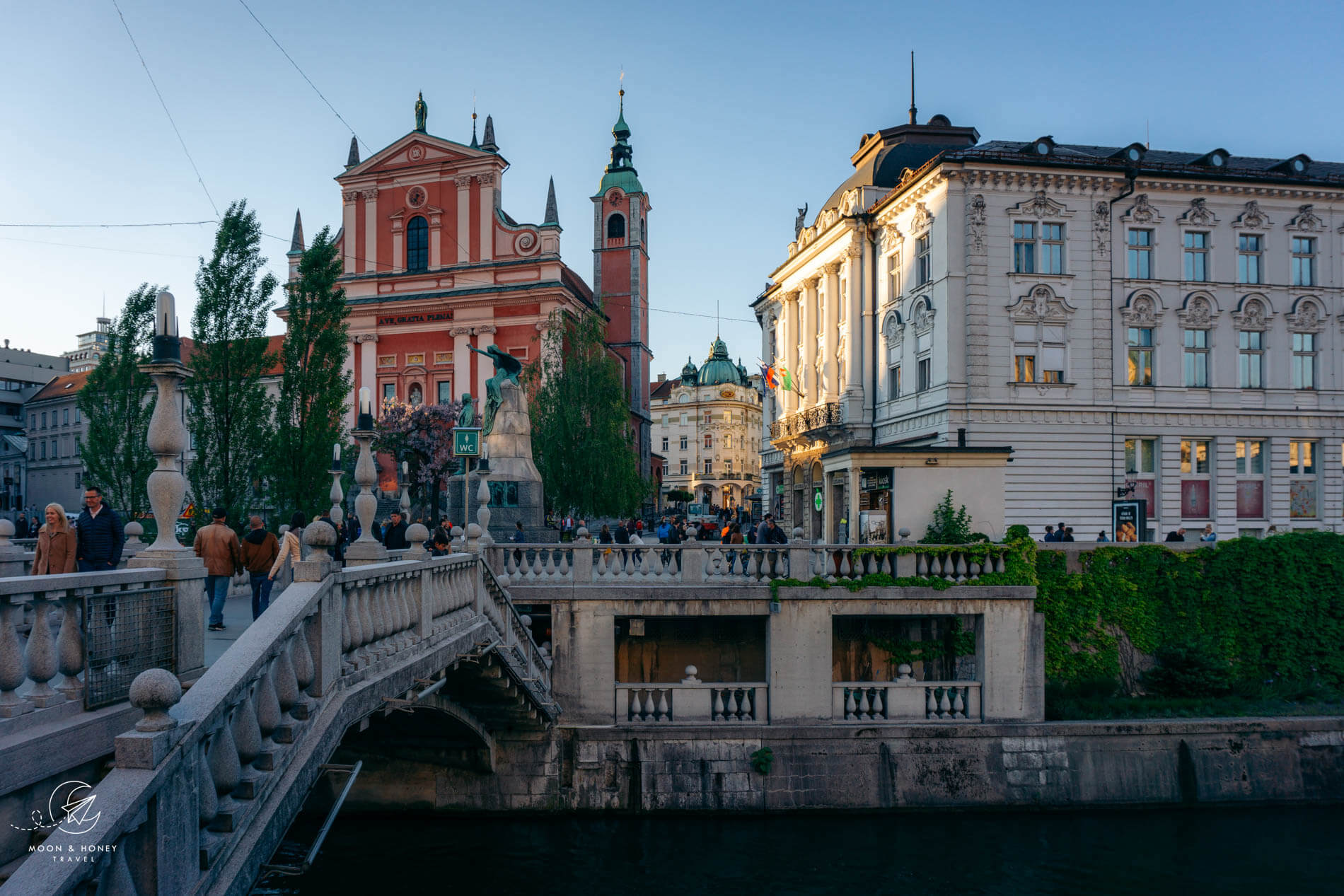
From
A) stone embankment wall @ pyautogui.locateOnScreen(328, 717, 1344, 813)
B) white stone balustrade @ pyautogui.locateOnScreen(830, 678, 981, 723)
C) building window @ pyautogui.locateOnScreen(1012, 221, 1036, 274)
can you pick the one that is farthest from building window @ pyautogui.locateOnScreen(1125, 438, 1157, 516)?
white stone balustrade @ pyautogui.locateOnScreen(830, 678, 981, 723)

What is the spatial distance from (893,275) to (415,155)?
3058 cm

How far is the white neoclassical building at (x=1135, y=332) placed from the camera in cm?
2698

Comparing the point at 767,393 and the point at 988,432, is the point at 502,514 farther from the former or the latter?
the point at 767,393

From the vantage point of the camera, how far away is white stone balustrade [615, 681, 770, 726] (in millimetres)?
16109

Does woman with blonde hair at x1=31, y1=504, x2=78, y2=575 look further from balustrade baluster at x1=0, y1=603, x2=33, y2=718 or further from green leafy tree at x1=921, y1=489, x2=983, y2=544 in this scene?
green leafy tree at x1=921, y1=489, x2=983, y2=544

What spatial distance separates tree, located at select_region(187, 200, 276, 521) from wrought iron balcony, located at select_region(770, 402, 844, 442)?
2003cm

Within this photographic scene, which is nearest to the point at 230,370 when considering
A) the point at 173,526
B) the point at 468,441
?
the point at 468,441

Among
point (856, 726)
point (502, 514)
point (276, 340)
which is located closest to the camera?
point (856, 726)

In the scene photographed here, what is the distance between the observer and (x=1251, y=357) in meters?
28.3

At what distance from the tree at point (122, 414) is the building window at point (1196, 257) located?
3223cm

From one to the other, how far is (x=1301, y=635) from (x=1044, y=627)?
5960 mm

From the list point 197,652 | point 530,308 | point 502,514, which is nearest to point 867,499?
point 502,514

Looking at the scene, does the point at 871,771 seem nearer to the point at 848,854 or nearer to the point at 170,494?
the point at 848,854

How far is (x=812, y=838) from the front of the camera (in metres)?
14.9
